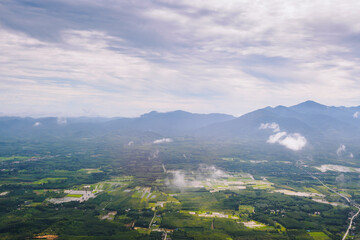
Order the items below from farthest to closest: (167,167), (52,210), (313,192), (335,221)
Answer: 1. (167,167)
2. (313,192)
3. (52,210)
4. (335,221)

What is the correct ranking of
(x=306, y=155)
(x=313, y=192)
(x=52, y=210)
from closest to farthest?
(x=52, y=210), (x=313, y=192), (x=306, y=155)

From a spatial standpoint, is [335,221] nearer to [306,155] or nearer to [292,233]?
[292,233]

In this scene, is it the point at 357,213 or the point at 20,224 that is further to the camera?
the point at 357,213

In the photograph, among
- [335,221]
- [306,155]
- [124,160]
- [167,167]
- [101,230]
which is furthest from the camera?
[306,155]

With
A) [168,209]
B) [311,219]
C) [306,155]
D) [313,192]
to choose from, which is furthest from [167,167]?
[306,155]

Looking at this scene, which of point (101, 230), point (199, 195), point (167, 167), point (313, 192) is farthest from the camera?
point (167, 167)

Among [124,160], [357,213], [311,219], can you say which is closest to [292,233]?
[311,219]

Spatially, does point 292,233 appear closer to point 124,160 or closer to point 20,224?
point 20,224

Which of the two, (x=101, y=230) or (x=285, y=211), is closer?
(x=101, y=230)
